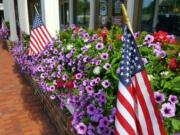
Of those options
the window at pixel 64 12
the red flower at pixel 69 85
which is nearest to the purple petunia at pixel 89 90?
the red flower at pixel 69 85

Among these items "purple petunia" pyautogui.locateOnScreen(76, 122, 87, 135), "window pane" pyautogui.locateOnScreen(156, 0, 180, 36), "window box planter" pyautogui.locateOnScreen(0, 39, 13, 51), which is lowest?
"window box planter" pyautogui.locateOnScreen(0, 39, 13, 51)

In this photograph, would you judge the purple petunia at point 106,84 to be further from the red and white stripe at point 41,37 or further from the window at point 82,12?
the window at point 82,12

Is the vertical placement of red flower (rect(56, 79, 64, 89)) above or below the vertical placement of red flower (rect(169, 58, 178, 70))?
below

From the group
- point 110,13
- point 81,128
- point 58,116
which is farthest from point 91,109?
point 110,13

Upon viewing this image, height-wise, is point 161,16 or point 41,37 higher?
point 161,16

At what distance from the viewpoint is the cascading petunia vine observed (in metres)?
2.12

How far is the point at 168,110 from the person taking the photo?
1812mm

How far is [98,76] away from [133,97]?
1096 mm

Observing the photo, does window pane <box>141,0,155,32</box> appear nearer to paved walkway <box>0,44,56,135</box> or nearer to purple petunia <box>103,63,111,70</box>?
paved walkway <box>0,44,56,135</box>

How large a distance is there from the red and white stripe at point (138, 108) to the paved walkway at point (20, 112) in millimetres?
2330

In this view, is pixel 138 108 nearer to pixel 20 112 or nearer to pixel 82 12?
pixel 20 112

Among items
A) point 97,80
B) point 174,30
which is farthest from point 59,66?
point 174,30

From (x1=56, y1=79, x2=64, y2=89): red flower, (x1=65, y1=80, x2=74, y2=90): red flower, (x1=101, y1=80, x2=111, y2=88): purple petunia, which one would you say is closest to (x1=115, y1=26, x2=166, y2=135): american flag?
(x1=101, y1=80, x2=111, y2=88): purple petunia

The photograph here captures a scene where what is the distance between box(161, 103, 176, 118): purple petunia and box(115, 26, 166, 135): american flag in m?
0.21
